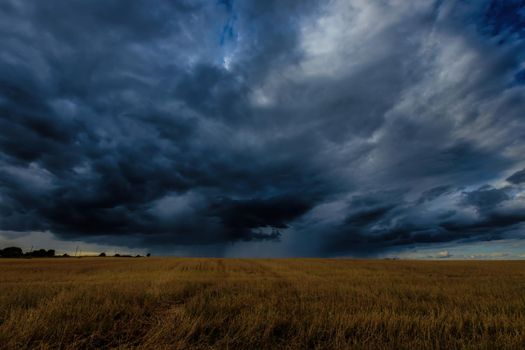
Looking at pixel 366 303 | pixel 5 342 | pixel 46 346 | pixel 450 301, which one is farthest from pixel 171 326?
pixel 450 301

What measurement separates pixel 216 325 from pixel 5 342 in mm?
4048

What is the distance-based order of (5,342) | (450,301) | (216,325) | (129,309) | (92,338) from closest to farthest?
(5,342), (92,338), (216,325), (129,309), (450,301)

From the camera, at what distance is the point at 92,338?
668cm

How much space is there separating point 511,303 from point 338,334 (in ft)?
29.8

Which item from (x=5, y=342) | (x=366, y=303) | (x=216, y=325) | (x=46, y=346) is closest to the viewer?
(x=46, y=346)

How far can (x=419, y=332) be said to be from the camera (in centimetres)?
709

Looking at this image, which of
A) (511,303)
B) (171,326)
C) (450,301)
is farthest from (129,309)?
(511,303)

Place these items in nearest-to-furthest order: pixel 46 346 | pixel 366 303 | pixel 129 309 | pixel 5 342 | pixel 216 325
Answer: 1. pixel 46 346
2. pixel 5 342
3. pixel 216 325
4. pixel 129 309
5. pixel 366 303

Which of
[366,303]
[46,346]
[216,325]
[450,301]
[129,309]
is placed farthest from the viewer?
[450,301]

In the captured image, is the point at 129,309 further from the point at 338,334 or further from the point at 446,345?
the point at 446,345

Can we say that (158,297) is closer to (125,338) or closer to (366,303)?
(125,338)

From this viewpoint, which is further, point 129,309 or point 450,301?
point 450,301

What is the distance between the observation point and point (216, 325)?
24.1 feet

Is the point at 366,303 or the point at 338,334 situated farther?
the point at 366,303
